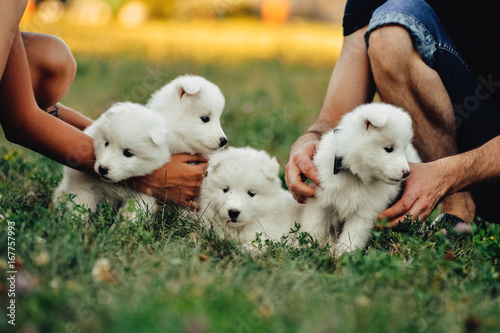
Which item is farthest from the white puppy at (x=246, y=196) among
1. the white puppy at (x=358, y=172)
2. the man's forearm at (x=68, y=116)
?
the man's forearm at (x=68, y=116)

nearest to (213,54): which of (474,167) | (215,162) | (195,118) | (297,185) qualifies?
(195,118)

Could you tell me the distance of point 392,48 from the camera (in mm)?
3184

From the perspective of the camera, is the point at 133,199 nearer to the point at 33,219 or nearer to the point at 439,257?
Answer: the point at 33,219

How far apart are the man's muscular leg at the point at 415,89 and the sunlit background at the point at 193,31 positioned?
548cm

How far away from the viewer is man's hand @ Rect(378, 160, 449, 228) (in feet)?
9.31

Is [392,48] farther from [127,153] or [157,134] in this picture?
[127,153]

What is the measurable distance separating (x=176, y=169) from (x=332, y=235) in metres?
1.04

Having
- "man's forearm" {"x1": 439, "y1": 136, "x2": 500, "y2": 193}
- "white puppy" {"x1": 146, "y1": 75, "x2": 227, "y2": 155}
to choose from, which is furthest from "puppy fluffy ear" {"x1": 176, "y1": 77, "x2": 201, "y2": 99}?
"man's forearm" {"x1": 439, "y1": 136, "x2": 500, "y2": 193}

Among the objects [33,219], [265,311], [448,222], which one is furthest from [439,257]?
[33,219]

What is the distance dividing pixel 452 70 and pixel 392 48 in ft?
1.39

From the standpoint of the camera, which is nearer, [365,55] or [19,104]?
[19,104]

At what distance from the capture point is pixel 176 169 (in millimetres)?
3189

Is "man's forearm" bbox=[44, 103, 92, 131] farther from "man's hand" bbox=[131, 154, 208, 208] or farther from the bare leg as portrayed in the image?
"man's hand" bbox=[131, 154, 208, 208]

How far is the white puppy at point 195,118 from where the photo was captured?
327 cm
